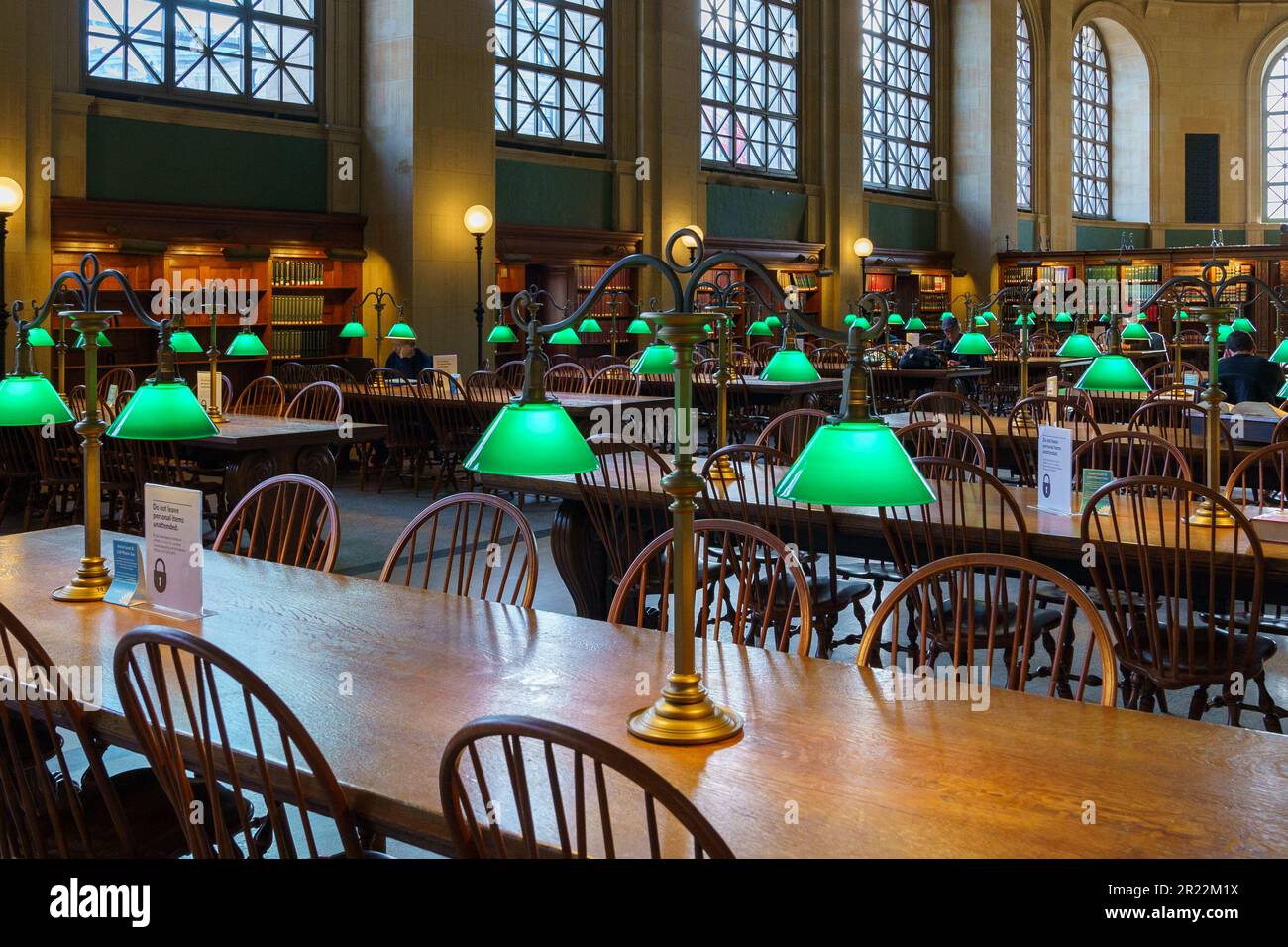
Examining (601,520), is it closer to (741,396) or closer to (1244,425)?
(1244,425)

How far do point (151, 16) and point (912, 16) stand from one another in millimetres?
13774

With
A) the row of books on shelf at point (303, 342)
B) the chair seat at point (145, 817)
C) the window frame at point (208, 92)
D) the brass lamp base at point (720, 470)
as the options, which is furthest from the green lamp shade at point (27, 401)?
the row of books on shelf at point (303, 342)

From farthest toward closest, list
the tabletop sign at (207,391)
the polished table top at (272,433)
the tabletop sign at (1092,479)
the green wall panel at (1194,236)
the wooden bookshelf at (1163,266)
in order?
the green wall panel at (1194,236) < the wooden bookshelf at (1163,266) < the tabletop sign at (207,391) < the polished table top at (272,433) < the tabletop sign at (1092,479)

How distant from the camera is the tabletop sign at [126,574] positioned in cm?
317

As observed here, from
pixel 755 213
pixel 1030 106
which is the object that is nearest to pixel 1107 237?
pixel 1030 106

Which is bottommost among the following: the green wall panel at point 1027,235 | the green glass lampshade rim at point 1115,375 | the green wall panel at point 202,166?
the green glass lampshade rim at point 1115,375

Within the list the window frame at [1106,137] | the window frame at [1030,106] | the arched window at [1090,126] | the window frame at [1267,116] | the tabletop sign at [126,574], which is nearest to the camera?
the tabletop sign at [126,574]

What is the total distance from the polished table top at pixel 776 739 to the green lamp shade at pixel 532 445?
0.45 metres

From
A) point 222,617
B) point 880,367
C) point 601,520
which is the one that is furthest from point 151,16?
point 222,617

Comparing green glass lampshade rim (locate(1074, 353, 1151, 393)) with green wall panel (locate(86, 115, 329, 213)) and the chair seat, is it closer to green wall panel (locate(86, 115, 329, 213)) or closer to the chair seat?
the chair seat

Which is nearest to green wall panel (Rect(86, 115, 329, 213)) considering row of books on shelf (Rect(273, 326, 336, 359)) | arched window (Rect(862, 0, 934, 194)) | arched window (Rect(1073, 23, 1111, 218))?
row of books on shelf (Rect(273, 326, 336, 359))

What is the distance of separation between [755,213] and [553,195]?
158 inches

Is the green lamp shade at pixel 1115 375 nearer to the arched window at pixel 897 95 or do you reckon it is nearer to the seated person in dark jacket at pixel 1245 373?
the seated person in dark jacket at pixel 1245 373
